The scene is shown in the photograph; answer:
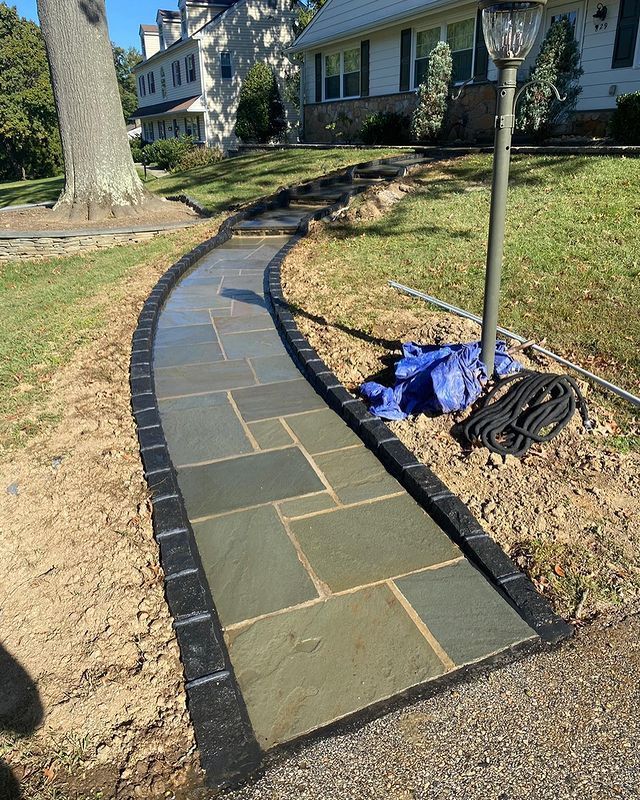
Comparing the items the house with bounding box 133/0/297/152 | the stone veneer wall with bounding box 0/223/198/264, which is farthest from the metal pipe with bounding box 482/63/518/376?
the house with bounding box 133/0/297/152

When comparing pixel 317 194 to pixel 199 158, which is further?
pixel 199 158

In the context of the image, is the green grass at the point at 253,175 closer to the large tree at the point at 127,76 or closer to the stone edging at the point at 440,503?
the stone edging at the point at 440,503

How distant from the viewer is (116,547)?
110 inches

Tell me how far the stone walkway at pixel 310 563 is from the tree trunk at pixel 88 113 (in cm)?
774

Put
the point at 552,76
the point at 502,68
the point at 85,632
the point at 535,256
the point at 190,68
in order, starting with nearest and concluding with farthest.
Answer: the point at 85,632, the point at 502,68, the point at 535,256, the point at 552,76, the point at 190,68

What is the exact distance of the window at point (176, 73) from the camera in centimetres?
3222

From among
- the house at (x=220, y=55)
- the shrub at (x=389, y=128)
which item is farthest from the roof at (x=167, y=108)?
the shrub at (x=389, y=128)

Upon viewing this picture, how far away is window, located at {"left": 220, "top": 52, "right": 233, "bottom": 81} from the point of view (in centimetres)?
2927

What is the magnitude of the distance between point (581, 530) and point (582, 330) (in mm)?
2403

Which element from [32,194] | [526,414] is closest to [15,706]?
[526,414]

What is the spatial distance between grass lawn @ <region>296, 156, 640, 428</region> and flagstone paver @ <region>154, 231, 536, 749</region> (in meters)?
1.73

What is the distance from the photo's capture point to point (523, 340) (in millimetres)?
4645

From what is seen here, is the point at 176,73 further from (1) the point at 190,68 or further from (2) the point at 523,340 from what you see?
(2) the point at 523,340

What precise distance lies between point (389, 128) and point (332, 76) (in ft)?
19.3
